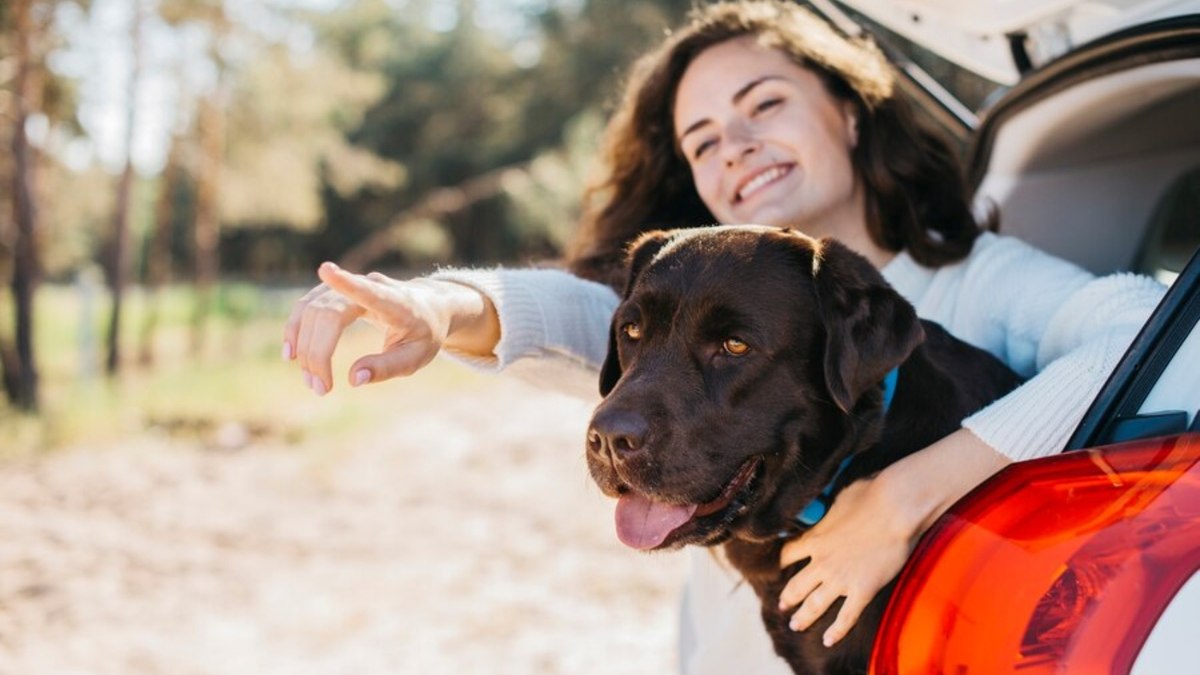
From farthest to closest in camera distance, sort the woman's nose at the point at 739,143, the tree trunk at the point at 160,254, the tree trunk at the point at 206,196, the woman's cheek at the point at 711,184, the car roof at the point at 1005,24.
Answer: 1. the tree trunk at the point at 160,254
2. the tree trunk at the point at 206,196
3. the woman's cheek at the point at 711,184
4. the woman's nose at the point at 739,143
5. the car roof at the point at 1005,24

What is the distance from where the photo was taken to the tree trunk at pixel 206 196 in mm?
16547

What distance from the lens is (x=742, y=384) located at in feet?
6.77

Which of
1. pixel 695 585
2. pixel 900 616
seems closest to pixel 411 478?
pixel 695 585

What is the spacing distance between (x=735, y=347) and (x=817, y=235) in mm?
928

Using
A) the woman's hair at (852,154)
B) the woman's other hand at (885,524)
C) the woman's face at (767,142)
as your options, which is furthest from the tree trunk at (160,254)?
the woman's other hand at (885,524)

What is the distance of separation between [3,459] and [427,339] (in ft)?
28.0

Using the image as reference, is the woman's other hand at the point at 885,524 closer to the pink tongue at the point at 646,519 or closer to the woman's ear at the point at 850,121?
the pink tongue at the point at 646,519

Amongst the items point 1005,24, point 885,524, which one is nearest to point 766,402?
point 885,524

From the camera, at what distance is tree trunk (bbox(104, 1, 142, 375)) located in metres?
14.4

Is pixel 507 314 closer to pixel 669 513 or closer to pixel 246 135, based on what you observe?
pixel 669 513

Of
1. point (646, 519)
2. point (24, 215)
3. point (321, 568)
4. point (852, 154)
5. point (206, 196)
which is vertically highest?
point (852, 154)

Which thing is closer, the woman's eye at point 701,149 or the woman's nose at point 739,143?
the woman's nose at point 739,143

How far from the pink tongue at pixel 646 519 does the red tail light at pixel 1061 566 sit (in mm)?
617

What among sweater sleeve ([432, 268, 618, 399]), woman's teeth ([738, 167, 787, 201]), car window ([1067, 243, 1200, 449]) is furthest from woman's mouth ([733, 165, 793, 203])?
car window ([1067, 243, 1200, 449])
